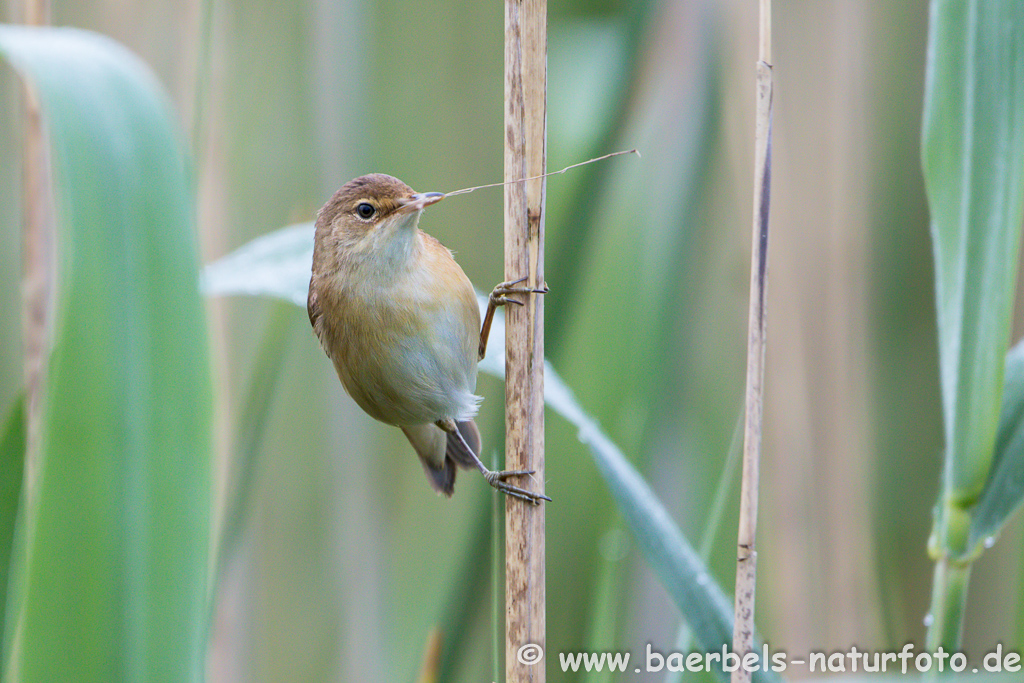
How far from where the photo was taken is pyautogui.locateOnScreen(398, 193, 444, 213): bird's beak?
1.38 m

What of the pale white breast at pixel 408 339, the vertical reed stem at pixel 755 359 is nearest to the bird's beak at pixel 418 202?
the pale white breast at pixel 408 339

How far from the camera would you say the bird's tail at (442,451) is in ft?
6.14

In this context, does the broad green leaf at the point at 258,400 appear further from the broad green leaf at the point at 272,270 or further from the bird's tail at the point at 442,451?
the bird's tail at the point at 442,451

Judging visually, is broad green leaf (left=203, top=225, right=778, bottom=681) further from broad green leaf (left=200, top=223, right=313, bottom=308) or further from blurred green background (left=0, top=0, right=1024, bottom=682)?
broad green leaf (left=200, top=223, right=313, bottom=308)

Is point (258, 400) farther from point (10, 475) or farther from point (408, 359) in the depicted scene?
point (10, 475)

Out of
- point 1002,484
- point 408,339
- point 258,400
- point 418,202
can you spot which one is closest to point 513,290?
point 418,202

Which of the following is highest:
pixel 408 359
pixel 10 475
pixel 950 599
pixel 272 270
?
pixel 272 270

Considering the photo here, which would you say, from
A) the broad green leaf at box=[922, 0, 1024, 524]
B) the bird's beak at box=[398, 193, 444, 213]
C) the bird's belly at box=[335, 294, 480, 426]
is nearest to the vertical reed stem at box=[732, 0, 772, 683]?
the broad green leaf at box=[922, 0, 1024, 524]

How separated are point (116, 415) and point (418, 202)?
2.74 feet

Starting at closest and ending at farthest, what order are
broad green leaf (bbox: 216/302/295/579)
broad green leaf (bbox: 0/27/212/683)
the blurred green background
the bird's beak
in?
broad green leaf (bbox: 0/27/212/683), the bird's beak, broad green leaf (bbox: 216/302/295/579), the blurred green background

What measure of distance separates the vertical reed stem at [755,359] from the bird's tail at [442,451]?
80cm

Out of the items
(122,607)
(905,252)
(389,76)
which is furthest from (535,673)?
(905,252)

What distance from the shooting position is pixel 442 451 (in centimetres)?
192

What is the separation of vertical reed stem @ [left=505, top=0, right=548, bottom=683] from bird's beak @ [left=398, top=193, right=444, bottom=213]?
6.6 inches
